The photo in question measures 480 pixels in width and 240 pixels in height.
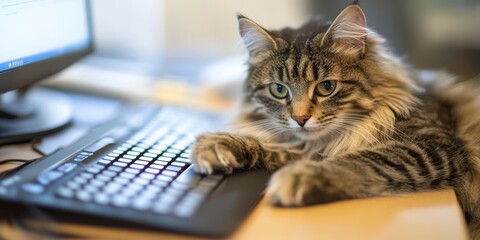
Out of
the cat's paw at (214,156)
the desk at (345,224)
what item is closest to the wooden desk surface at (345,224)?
the desk at (345,224)

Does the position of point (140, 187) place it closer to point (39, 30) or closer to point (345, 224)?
point (345, 224)

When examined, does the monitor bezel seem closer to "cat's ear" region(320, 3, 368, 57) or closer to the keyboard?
the keyboard

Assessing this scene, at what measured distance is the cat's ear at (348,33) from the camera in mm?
1195

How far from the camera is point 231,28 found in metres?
2.06

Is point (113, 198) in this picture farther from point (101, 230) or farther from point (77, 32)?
point (77, 32)

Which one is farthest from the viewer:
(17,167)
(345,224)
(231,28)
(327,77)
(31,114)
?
(231,28)

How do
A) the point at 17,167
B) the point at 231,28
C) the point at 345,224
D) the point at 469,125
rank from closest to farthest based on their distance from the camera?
1. the point at 345,224
2. the point at 17,167
3. the point at 469,125
4. the point at 231,28

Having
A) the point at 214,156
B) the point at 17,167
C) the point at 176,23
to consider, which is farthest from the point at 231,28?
the point at 17,167

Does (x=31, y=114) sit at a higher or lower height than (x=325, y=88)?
lower

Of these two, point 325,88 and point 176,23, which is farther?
point 176,23

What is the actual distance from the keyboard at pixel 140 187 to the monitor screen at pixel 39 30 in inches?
11.2

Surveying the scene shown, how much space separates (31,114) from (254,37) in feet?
2.26

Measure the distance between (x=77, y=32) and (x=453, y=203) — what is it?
3.63 feet

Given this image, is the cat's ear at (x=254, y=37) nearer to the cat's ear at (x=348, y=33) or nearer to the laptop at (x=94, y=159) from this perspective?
the cat's ear at (x=348, y=33)
